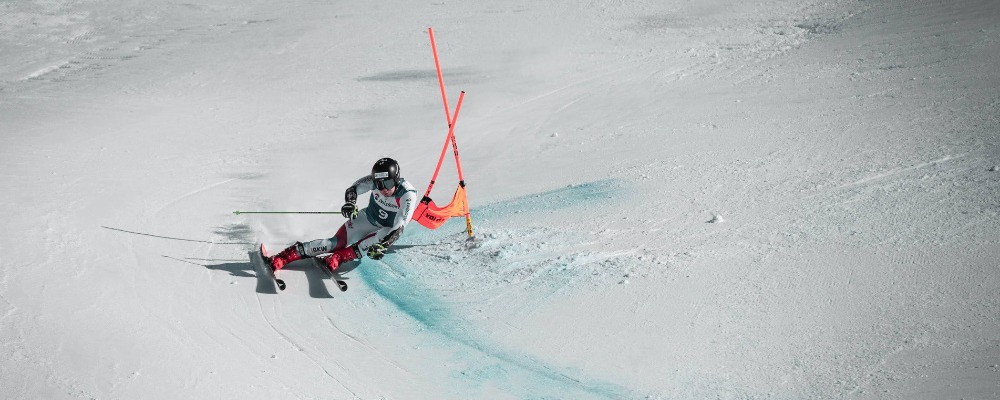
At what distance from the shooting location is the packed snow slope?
25.2 ft

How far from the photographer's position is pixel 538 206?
10688mm

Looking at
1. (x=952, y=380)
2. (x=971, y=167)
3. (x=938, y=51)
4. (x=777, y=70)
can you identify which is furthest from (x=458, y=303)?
(x=938, y=51)

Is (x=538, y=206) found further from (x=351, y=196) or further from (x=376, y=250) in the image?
(x=351, y=196)

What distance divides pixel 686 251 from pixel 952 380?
2939 mm

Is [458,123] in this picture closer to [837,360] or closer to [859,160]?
[859,160]

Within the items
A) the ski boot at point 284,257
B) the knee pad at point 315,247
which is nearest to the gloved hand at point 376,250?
the knee pad at point 315,247

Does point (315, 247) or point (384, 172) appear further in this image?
point (315, 247)

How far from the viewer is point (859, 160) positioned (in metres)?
10.8

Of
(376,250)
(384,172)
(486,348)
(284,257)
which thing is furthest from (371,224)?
(486,348)

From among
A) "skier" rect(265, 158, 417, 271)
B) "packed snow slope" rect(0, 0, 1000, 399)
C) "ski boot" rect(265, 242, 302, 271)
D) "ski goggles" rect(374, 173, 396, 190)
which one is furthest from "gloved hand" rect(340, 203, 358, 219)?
"packed snow slope" rect(0, 0, 1000, 399)

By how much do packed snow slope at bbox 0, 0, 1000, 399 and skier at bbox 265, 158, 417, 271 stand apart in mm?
345

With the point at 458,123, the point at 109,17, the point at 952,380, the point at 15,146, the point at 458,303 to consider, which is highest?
the point at 109,17

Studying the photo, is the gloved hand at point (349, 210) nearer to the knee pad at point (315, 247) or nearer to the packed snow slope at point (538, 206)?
the knee pad at point (315, 247)

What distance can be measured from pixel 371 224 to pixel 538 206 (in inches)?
87.5
